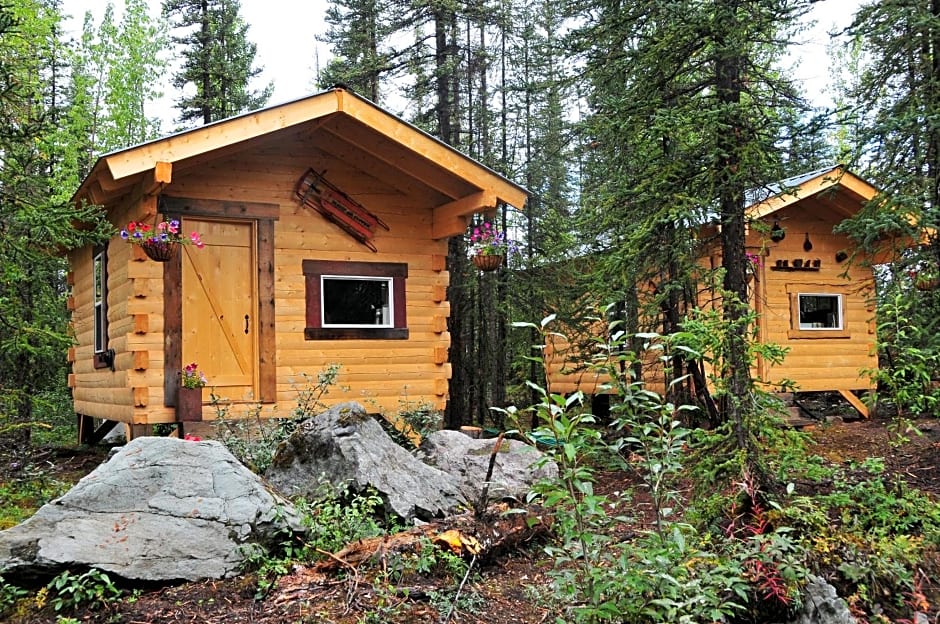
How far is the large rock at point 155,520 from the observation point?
4.06 m

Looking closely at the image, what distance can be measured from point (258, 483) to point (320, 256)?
4.73 metres

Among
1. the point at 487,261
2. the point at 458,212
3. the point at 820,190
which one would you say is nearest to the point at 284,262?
the point at 458,212

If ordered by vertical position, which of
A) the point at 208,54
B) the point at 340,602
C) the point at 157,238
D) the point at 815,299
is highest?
the point at 208,54

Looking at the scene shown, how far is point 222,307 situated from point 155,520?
4.71m

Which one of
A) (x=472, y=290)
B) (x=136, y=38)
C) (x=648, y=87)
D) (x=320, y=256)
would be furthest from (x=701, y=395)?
(x=136, y=38)

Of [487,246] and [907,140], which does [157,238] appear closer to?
[487,246]

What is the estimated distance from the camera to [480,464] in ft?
21.7

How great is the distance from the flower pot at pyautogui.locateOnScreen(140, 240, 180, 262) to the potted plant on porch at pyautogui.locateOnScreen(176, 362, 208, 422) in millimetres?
1259

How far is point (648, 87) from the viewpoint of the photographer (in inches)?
269

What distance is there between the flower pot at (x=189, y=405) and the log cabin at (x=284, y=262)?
6 centimetres

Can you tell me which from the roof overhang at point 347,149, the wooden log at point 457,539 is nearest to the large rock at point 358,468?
the wooden log at point 457,539

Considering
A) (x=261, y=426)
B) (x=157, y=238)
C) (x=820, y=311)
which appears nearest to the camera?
(x=157, y=238)

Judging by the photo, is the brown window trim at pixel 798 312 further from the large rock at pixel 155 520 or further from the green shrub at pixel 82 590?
the green shrub at pixel 82 590

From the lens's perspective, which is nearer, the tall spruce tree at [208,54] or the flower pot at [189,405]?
the flower pot at [189,405]
